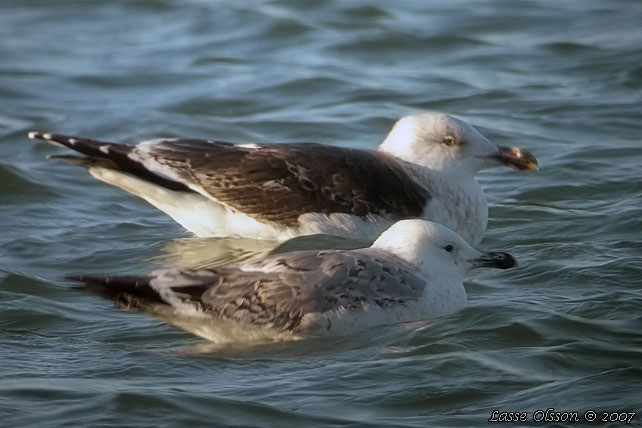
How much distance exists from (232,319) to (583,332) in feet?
6.11

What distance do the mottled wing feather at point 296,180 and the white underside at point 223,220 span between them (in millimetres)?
60

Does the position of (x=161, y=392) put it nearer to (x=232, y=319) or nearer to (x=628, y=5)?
(x=232, y=319)

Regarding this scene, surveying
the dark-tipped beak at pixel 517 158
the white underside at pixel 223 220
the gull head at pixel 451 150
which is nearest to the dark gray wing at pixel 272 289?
the white underside at pixel 223 220

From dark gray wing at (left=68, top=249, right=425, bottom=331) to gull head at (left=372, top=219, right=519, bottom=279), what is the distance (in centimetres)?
31

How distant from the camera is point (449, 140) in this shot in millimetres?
8422

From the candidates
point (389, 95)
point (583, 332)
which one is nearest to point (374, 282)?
point (583, 332)

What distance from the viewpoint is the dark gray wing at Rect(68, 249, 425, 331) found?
6.02 m

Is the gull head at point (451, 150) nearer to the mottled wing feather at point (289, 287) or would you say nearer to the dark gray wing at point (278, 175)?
the dark gray wing at point (278, 175)

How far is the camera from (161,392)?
17.9 feet

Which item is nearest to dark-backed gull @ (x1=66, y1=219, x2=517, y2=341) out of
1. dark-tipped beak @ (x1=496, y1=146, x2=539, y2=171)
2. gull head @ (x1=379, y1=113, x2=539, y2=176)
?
gull head @ (x1=379, y1=113, x2=539, y2=176)

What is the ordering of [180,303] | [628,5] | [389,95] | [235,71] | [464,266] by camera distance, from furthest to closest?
[628,5] < [235,71] < [389,95] < [464,266] < [180,303]

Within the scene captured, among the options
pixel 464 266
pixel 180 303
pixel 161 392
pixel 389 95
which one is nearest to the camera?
pixel 161 392

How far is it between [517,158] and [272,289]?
2.96m

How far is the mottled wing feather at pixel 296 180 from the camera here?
7.83m
